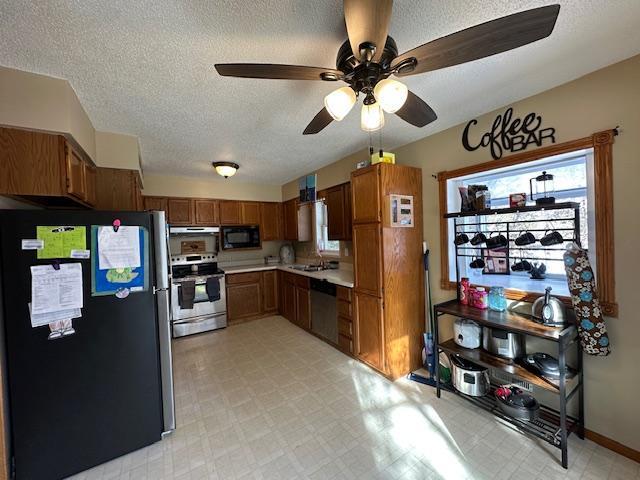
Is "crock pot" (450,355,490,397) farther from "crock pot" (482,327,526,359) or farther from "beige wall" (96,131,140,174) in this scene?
"beige wall" (96,131,140,174)

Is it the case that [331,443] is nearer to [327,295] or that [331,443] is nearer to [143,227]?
[327,295]

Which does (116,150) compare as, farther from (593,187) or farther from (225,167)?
(593,187)

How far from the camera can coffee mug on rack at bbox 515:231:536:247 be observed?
190 centimetres

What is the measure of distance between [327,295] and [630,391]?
97.9 inches

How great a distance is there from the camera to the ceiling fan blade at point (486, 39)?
2.86 ft

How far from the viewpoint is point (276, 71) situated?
1141 mm

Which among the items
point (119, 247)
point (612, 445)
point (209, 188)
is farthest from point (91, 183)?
point (612, 445)

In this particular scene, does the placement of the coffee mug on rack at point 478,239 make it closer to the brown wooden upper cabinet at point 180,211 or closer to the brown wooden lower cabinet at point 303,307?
the brown wooden lower cabinet at point 303,307

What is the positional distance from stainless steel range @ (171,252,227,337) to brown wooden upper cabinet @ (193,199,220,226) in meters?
0.59

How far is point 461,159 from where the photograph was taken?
2.35m

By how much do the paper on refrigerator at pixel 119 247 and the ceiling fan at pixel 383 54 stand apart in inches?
50.3

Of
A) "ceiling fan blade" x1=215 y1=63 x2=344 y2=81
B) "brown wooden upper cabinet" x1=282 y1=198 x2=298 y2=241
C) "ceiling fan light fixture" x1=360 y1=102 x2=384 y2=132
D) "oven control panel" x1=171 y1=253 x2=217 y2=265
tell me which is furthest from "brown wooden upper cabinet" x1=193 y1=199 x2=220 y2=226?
"ceiling fan light fixture" x1=360 y1=102 x2=384 y2=132

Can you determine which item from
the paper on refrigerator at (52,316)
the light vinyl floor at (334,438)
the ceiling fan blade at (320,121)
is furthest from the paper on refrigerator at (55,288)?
the ceiling fan blade at (320,121)

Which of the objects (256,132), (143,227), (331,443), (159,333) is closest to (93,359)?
(159,333)
